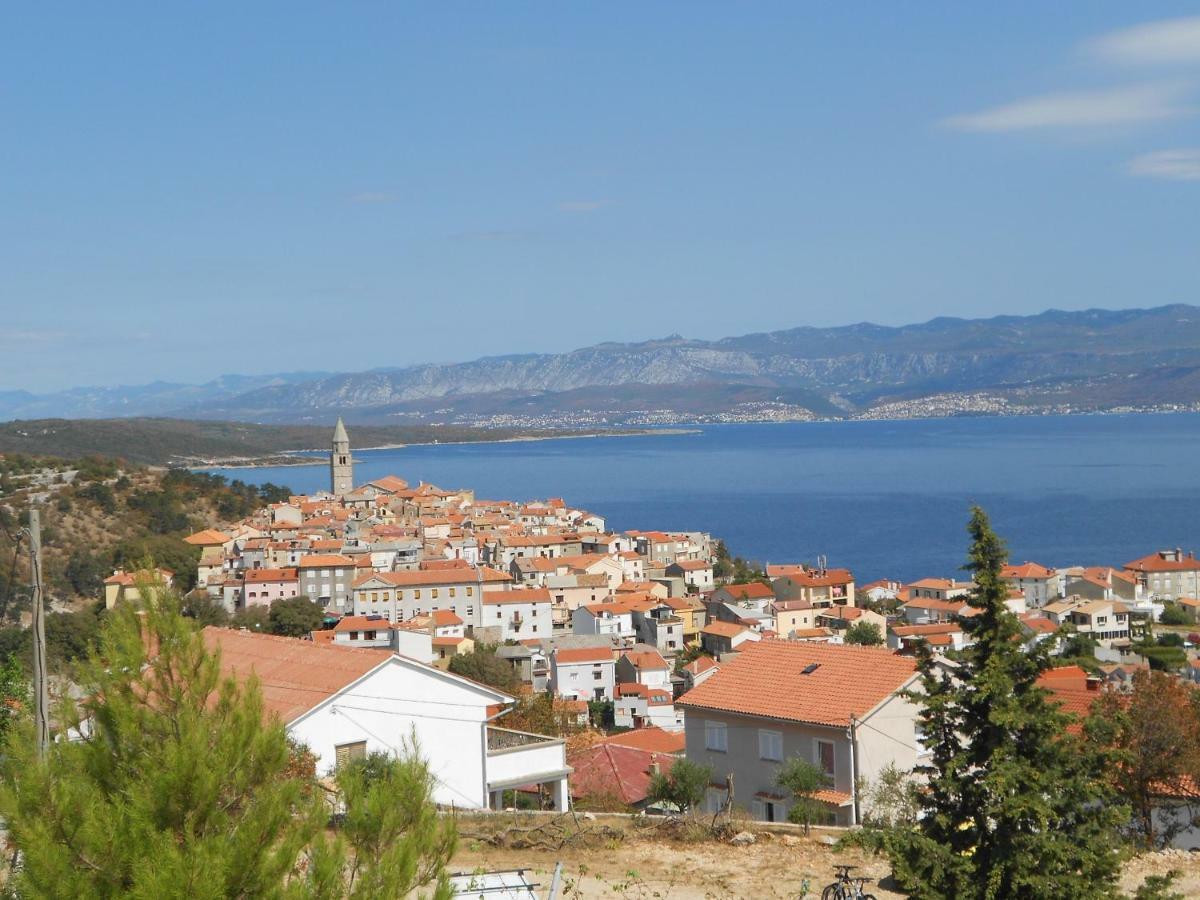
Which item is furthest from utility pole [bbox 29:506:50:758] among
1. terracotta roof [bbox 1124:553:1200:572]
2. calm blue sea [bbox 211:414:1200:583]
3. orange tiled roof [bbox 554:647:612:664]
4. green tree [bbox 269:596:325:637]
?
calm blue sea [bbox 211:414:1200:583]

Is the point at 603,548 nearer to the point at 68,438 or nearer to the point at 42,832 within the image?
the point at 42,832

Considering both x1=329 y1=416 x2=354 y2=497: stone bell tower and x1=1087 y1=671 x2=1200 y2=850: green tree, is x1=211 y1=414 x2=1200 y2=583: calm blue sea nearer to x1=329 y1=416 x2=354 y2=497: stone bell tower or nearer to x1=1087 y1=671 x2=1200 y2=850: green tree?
x1=329 y1=416 x2=354 y2=497: stone bell tower

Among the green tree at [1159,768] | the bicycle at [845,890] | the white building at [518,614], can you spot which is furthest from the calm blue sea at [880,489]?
the bicycle at [845,890]

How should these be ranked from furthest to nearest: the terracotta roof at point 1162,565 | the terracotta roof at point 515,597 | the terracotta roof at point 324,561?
the terracotta roof at point 1162,565 → the terracotta roof at point 324,561 → the terracotta roof at point 515,597

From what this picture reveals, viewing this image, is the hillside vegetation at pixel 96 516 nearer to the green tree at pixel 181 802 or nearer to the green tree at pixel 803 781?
the green tree at pixel 803 781

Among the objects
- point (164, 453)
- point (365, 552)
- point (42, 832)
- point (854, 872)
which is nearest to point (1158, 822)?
point (854, 872)

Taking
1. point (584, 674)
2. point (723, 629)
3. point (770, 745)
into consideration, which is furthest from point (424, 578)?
point (770, 745)
